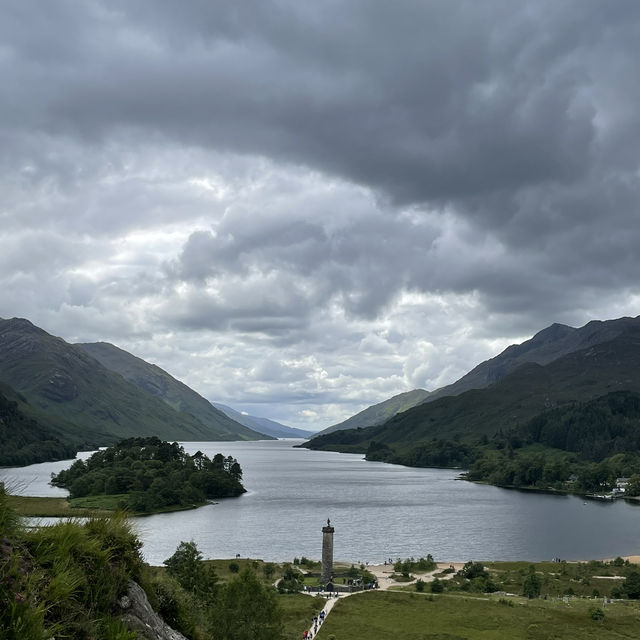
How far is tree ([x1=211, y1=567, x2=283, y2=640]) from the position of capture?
6253 cm

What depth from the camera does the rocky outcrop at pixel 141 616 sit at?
1143 centimetres

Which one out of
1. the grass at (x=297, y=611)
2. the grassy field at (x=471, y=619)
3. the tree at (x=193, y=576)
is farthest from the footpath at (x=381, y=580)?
the tree at (x=193, y=576)

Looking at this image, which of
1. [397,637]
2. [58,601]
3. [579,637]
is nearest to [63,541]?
[58,601]

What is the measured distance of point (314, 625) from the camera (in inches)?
3487

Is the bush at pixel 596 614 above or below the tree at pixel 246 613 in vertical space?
below

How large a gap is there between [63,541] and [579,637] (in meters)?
91.4

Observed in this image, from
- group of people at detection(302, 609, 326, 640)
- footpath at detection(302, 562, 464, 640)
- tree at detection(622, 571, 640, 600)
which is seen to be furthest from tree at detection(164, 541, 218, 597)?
tree at detection(622, 571, 640, 600)

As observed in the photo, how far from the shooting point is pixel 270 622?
65188 mm

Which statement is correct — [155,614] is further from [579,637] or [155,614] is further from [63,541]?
[579,637]

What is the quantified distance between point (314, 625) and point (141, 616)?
8660 centimetres

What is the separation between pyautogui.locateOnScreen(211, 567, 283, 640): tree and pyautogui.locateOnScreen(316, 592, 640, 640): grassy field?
1963 cm

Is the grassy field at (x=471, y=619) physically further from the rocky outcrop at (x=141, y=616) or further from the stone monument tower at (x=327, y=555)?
the rocky outcrop at (x=141, y=616)

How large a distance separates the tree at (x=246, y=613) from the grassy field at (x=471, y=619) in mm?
19625

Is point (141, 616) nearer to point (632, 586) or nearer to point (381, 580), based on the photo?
point (381, 580)
